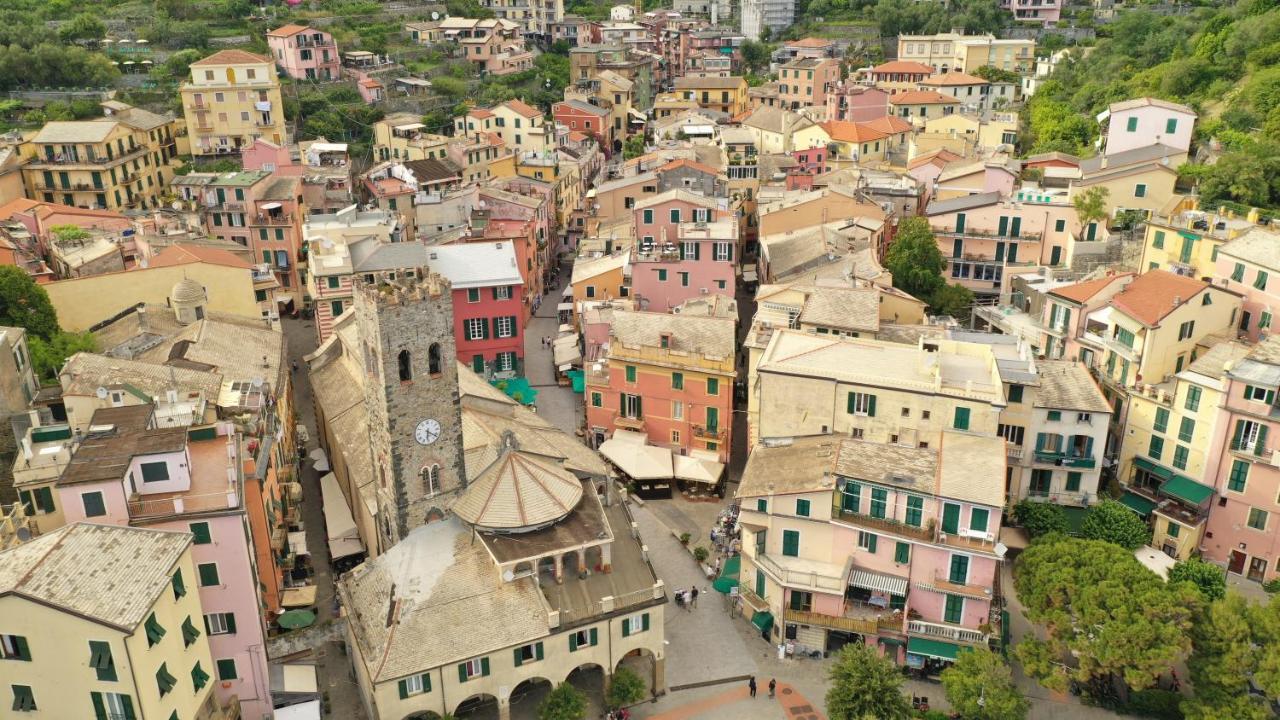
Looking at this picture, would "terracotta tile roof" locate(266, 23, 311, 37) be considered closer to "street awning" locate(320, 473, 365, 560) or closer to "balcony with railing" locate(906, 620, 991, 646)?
"street awning" locate(320, 473, 365, 560)

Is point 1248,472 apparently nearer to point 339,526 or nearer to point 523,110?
point 339,526

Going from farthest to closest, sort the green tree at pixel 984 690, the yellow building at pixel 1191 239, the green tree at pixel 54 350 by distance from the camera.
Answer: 1. the yellow building at pixel 1191 239
2. the green tree at pixel 54 350
3. the green tree at pixel 984 690

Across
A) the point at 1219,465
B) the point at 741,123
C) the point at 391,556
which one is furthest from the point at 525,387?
the point at 741,123

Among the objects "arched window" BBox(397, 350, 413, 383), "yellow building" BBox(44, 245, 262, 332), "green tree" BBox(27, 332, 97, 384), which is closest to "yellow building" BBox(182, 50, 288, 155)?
"yellow building" BBox(44, 245, 262, 332)

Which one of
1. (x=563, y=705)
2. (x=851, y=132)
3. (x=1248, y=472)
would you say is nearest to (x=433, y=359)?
(x=563, y=705)

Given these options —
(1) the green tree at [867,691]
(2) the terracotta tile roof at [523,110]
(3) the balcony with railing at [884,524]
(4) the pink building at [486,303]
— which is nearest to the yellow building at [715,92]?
(2) the terracotta tile roof at [523,110]

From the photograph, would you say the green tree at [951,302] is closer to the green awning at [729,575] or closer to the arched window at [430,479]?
the green awning at [729,575]
